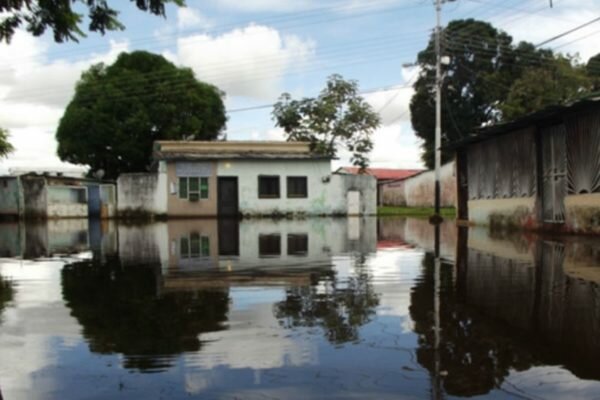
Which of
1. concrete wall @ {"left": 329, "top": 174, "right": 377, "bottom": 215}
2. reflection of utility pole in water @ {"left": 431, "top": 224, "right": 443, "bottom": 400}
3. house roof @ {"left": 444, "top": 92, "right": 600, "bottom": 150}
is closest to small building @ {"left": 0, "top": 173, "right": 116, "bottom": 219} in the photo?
concrete wall @ {"left": 329, "top": 174, "right": 377, "bottom": 215}

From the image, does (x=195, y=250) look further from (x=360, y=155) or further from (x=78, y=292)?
(x=360, y=155)

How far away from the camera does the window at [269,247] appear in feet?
42.0

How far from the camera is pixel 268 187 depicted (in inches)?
1335

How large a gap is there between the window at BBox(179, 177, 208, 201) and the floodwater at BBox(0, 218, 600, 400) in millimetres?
21628

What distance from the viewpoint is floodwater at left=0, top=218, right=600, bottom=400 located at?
155 inches

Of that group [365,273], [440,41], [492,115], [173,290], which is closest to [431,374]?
[173,290]

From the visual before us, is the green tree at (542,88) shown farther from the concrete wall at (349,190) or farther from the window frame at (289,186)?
the window frame at (289,186)

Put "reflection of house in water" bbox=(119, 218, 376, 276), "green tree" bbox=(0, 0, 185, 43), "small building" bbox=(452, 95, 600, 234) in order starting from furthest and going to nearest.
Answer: "small building" bbox=(452, 95, 600, 234), "reflection of house in water" bbox=(119, 218, 376, 276), "green tree" bbox=(0, 0, 185, 43)

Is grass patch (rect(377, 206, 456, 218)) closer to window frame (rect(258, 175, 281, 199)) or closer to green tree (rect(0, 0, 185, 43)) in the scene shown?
window frame (rect(258, 175, 281, 199))

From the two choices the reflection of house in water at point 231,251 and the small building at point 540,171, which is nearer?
the reflection of house in water at point 231,251

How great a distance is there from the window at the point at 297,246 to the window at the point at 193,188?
16.1 meters

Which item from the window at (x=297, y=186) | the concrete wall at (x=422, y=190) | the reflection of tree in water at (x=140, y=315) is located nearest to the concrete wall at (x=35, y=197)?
the window at (x=297, y=186)

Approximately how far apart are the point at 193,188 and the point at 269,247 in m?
19.2

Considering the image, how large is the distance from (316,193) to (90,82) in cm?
1868
